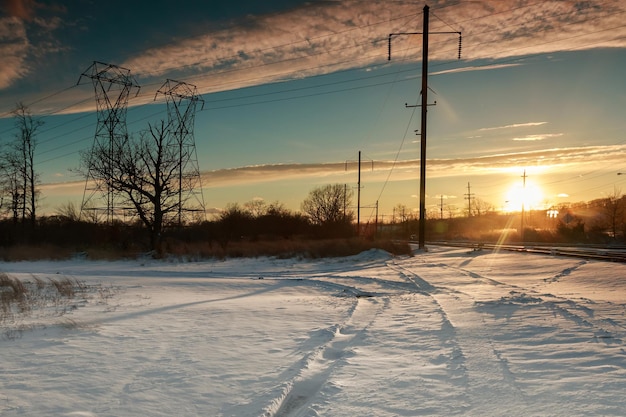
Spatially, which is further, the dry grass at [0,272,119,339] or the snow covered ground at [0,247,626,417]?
the dry grass at [0,272,119,339]

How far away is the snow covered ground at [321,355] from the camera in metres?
4.77

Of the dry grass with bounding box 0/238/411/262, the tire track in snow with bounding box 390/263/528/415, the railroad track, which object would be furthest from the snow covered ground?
the dry grass with bounding box 0/238/411/262

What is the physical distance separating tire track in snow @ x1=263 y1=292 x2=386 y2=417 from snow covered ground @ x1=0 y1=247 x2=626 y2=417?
3 centimetres

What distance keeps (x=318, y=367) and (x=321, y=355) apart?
0.60 metres

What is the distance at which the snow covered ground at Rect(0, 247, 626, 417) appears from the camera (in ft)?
15.7

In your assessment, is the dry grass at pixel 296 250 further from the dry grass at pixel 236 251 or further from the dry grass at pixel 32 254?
the dry grass at pixel 32 254

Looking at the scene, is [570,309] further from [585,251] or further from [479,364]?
[585,251]

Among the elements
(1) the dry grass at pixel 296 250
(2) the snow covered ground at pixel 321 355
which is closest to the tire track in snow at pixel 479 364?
(2) the snow covered ground at pixel 321 355

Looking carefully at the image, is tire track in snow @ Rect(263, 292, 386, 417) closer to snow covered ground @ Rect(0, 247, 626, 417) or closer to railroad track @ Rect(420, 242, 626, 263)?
snow covered ground @ Rect(0, 247, 626, 417)

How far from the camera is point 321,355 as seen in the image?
22.2ft

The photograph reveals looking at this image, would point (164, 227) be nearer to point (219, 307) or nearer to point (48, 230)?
point (48, 230)

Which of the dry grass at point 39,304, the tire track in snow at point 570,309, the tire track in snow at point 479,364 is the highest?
the tire track in snow at point 570,309

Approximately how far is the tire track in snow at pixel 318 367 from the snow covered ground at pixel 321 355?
3cm

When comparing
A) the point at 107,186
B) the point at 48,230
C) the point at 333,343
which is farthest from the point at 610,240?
the point at 48,230
